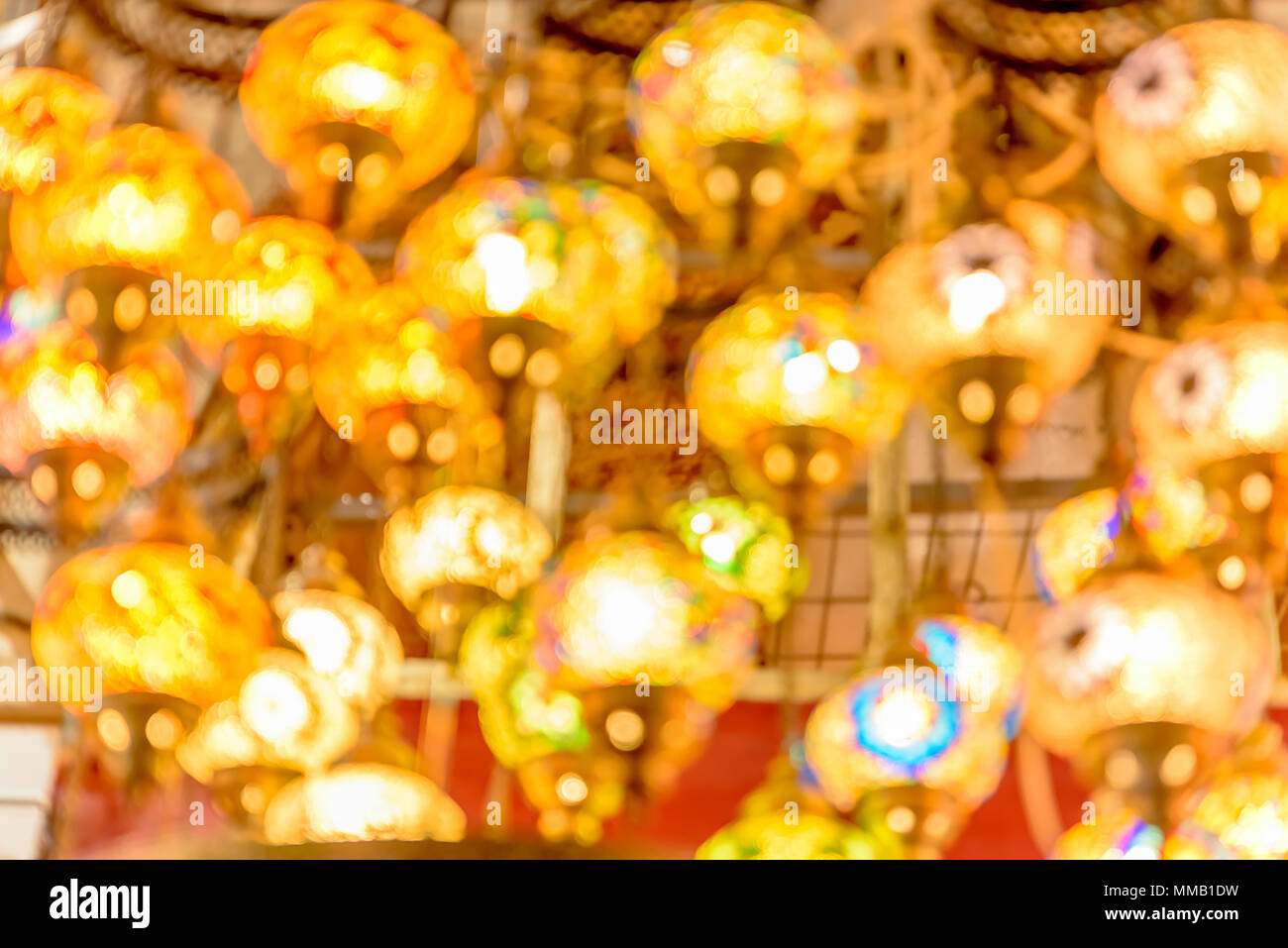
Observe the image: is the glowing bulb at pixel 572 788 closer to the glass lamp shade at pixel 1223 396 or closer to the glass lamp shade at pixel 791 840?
the glass lamp shade at pixel 791 840

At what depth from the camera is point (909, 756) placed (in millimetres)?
1050

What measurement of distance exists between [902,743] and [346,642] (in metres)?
0.44

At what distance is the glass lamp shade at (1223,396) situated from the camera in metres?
0.93

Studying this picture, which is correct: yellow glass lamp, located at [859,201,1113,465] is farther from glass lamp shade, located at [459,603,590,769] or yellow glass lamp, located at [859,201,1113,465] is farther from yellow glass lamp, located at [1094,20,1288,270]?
glass lamp shade, located at [459,603,590,769]

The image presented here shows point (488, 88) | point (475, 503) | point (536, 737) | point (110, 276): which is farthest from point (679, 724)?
point (488, 88)

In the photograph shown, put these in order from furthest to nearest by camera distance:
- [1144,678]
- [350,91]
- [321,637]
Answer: [321,637], [350,91], [1144,678]

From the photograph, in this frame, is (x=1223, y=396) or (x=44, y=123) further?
(x=44, y=123)

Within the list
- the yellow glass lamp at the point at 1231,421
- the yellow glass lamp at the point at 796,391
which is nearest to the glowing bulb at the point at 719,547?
the yellow glass lamp at the point at 796,391

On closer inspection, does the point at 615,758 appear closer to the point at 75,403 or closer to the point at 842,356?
the point at 842,356

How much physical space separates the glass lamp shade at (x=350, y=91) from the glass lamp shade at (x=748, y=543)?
0.36 meters

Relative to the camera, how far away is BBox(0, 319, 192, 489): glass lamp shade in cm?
97

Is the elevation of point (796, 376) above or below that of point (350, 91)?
below

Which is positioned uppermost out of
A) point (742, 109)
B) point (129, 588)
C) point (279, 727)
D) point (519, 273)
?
point (742, 109)

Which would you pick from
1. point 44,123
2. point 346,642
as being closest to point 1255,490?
point 346,642
